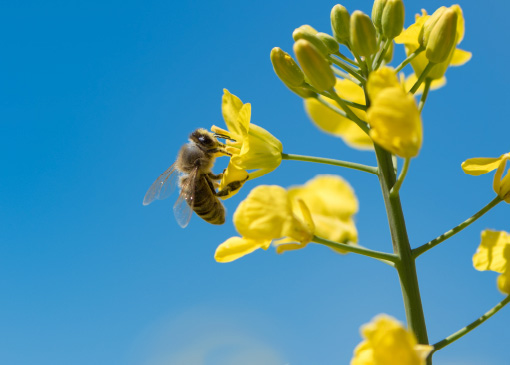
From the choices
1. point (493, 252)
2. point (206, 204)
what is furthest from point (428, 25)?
point (206, 204)

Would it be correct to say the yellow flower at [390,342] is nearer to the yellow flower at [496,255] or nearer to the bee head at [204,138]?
the yellow flower at [496,255]

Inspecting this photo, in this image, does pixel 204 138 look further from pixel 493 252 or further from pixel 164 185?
pixel 493 252

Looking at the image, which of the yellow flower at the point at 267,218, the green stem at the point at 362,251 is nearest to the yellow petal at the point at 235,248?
the yellow flower at the point at 267,218

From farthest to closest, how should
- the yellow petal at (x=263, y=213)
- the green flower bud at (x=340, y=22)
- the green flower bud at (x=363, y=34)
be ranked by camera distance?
1. the green flower bud at (x=340, y=22)
2. the green flower bud at (x=363, y=34)
3. the yellow petal at (x=263, y=213)

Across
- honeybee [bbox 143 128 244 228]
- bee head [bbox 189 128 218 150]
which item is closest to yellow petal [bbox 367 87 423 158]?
honeybee [bbox 143 128 244 228]

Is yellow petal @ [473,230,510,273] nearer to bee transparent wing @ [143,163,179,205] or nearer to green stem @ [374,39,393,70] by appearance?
green stem @ [374,39,393,70]

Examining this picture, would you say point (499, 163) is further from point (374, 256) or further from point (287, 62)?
point (287, 62)
